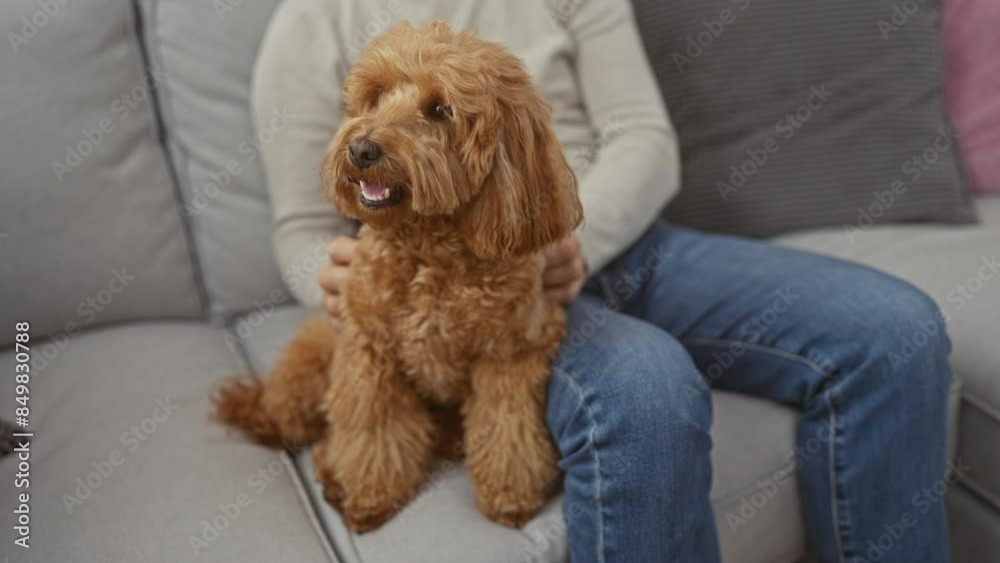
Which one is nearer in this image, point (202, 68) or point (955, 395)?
point (955, 395)

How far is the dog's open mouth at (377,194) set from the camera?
0.84 m

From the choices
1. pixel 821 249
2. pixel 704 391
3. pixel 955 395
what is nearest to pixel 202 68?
pixel 704 391

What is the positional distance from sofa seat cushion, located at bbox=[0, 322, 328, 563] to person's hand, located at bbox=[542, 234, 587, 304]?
44cm

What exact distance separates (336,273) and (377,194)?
9.6 inches

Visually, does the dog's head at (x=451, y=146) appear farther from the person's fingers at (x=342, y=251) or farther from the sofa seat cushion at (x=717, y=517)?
the sofa seat cushion at (x=717, y=517)

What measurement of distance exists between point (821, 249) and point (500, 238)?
2.99 ft

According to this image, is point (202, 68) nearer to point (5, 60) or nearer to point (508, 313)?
point (5, 60)

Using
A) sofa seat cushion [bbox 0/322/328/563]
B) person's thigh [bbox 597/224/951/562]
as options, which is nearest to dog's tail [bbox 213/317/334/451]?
sofa seat cushion [bbox 0/322/328/563]

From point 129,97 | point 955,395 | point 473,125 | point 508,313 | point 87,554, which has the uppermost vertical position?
point 473,125

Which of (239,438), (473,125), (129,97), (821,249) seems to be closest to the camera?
(473,125)

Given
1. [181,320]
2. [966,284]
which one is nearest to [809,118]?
[966,284]

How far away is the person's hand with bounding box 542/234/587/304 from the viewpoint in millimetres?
1031

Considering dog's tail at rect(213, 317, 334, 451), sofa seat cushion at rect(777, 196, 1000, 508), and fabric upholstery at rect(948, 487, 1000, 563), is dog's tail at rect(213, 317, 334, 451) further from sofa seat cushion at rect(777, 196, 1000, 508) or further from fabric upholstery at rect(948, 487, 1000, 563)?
fabric upholstery at rect(948, 487, 1000, 563)

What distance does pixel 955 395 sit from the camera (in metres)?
1.20
